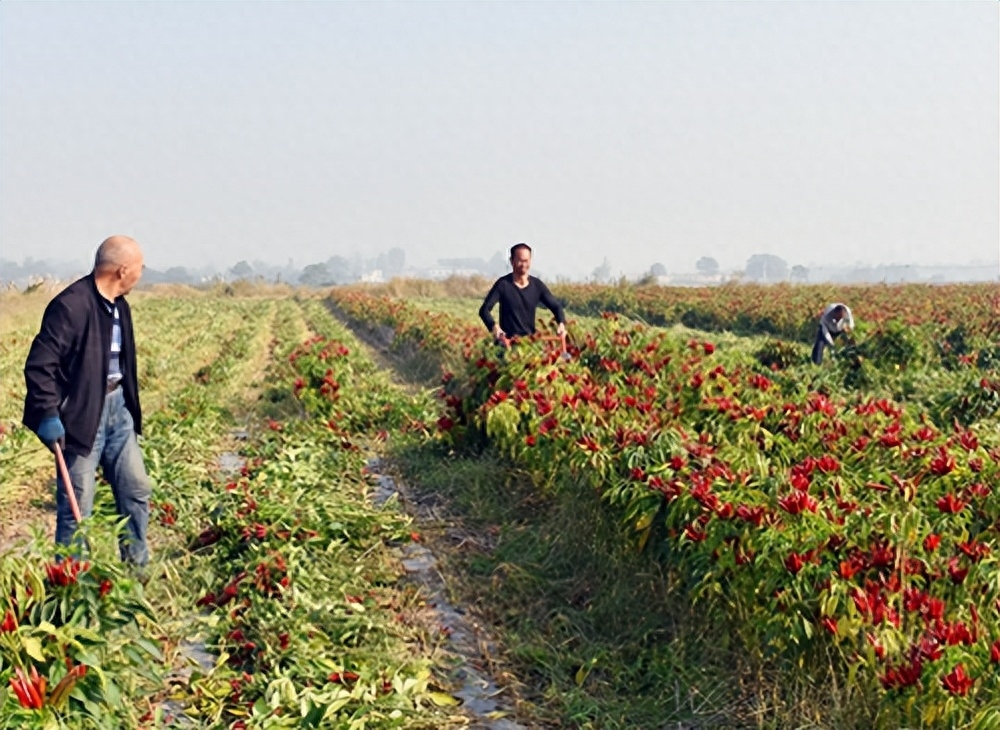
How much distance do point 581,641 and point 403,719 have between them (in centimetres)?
113

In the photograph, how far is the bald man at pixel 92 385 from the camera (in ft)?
14.1

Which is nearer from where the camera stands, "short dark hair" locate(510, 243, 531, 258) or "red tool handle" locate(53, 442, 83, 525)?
"red tool handle" locate(53, 442, 83, 525)

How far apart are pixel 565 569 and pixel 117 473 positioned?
7.95 feet

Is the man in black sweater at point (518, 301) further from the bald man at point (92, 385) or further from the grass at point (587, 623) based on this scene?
the bald man at point (92, 385)

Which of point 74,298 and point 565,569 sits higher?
point 74,298

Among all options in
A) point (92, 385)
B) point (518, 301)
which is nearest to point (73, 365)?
point (92, 385)

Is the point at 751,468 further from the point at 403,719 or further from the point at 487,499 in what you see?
the point at 487,499

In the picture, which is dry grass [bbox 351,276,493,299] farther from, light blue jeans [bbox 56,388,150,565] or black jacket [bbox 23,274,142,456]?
black jacket [bbox 23,274,142,456]

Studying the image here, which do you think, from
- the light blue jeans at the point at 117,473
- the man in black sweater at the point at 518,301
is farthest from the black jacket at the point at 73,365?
the man in black sweater at the point at 518,301

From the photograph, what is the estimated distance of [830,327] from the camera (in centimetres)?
1223

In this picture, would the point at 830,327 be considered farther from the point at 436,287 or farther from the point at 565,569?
the point at 436,287

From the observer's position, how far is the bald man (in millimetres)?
4293

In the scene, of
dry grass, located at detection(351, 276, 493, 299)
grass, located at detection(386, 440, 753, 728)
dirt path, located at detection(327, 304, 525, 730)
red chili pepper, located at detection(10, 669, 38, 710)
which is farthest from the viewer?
dry grass, located at detection(351, 276, 493, 299)

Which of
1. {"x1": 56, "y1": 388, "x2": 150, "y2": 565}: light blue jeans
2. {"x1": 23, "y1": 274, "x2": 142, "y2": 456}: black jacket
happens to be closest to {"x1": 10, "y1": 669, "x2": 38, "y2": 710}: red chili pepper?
{"x1": 23, "y1": 274, "x2": 142, "y2": 456}: black jacket
